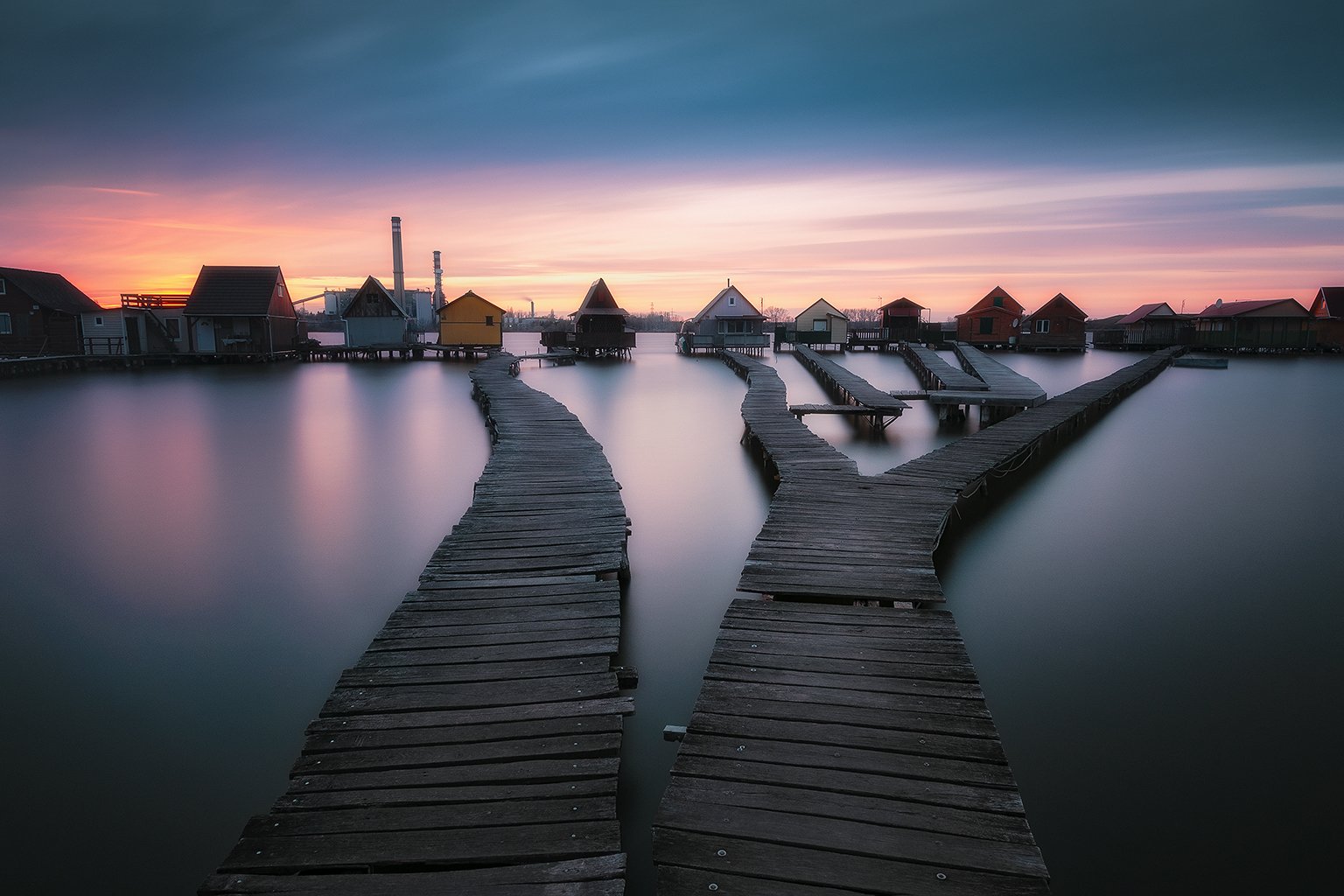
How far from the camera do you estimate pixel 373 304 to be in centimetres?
4344

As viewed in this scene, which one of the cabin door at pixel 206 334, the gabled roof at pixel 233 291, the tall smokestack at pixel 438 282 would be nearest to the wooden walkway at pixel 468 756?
the gabled roof at pixel 233 291

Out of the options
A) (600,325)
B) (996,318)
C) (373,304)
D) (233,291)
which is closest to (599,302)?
(600,325)

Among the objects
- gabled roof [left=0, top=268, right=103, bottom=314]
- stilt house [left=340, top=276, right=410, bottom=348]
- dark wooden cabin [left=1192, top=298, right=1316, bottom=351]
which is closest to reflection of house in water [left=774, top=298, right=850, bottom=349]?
dark wooden cabin [left=1192, top=298, right=1316, bottom=351]

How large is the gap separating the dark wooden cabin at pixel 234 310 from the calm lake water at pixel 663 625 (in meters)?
21.9

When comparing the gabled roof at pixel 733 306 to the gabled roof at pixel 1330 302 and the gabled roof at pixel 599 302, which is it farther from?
the gabled roof at pixel 1330 302

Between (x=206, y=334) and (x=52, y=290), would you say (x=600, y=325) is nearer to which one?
(x=206, y=334)

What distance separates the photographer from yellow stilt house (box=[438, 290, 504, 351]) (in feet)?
147

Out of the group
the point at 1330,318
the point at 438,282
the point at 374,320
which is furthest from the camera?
the point at 438,282

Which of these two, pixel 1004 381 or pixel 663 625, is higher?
pixel 1004 381

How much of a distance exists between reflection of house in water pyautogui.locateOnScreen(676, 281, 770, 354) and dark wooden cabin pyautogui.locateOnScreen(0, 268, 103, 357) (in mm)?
32564

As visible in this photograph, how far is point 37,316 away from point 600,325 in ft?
89.1

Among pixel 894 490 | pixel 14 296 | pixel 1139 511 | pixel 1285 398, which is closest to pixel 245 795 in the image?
pixel 894 490

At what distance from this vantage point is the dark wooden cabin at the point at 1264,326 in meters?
46.9

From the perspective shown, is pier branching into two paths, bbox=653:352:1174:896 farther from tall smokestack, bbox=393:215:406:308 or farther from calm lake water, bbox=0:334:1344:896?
tall smokestack, bbox=393:215:406:308
